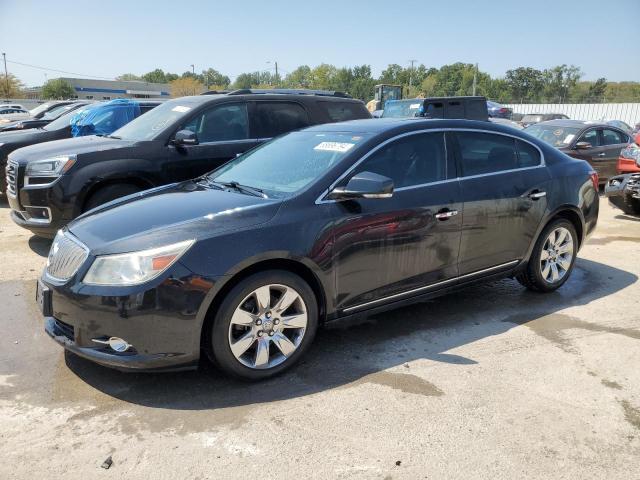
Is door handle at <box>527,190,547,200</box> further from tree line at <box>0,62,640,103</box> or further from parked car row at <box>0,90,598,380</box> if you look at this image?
tree line at <box>0,62,640,103</box>

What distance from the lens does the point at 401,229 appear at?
3.75 metres

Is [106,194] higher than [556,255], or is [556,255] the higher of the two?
[106,194]

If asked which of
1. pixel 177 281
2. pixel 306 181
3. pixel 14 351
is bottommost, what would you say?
pixel 14 351

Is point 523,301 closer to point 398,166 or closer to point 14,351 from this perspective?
point 398,166

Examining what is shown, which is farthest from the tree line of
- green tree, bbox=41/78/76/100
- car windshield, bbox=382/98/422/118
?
car windshield, bbox=382/98/422/118

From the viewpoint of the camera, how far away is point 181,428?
284 cm

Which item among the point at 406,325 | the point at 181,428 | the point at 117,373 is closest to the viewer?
the point at 181,428

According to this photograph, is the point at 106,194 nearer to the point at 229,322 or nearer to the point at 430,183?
the point at 229,322

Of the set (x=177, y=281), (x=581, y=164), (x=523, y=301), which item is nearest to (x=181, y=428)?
(x=177, y=281)

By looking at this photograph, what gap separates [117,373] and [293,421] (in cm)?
127

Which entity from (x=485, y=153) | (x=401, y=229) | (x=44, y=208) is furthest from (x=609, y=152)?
(x=44, y=208)

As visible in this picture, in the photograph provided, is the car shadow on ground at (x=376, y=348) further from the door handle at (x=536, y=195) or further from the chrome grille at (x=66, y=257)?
the door handle at (x=536, y=195)

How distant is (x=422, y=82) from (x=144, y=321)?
410ft

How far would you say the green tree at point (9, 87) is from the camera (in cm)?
7881
